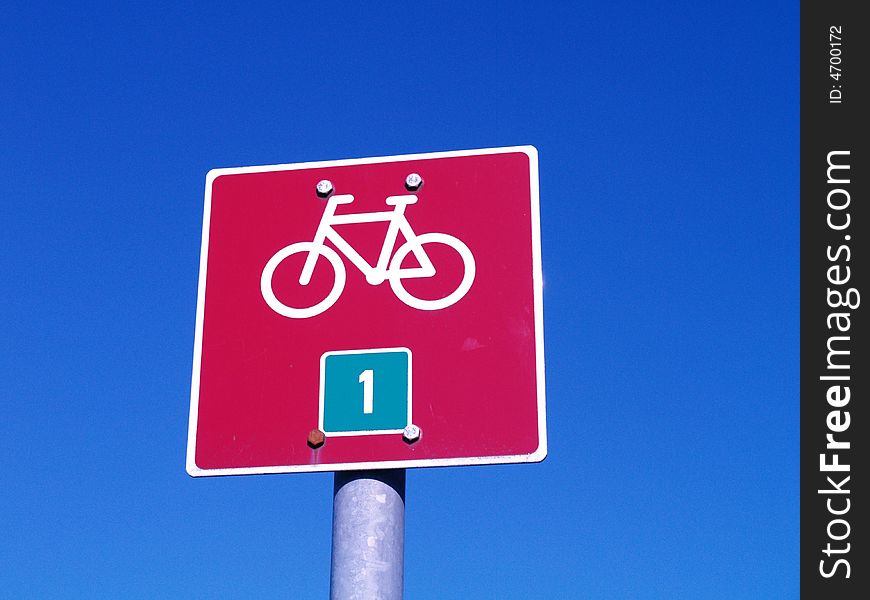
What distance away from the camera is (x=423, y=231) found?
234cm

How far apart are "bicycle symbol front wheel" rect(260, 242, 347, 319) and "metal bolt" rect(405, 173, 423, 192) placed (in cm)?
24

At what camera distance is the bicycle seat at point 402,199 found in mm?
2395

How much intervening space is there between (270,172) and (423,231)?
1.53 feet

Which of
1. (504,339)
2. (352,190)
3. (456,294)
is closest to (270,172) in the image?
(352,190)

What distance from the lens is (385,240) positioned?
92.4 inches

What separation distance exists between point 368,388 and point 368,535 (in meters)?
0.33

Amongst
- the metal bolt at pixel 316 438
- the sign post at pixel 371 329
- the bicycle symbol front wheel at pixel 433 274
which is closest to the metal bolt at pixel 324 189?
the sign post at pixel 371 329

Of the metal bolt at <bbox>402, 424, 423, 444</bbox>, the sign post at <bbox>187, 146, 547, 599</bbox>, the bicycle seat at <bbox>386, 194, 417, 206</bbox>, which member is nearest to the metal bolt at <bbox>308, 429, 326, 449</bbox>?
the sign post at <bbox>187, 146, 547, 599</bbox>

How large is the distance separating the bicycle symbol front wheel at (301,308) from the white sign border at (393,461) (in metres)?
0.16

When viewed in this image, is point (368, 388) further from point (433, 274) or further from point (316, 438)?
point (433, 274)

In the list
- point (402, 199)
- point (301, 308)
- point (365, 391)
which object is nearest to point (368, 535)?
point (365, 391)

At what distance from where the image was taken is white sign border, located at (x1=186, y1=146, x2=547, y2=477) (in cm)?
208

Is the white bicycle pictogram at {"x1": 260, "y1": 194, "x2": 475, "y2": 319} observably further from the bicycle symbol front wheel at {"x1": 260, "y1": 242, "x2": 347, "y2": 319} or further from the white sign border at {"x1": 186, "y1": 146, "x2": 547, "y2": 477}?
the white sign border at {"x1": 186, "y1": 146, "x2": 547, "y2": 477}
